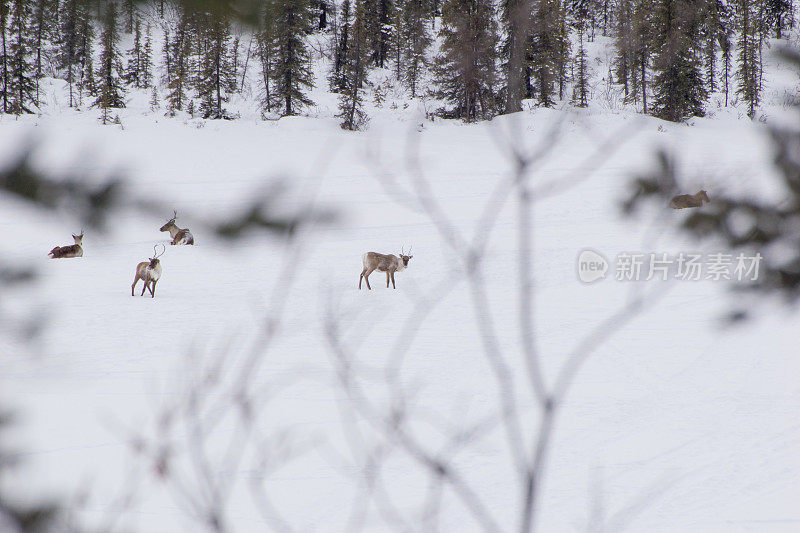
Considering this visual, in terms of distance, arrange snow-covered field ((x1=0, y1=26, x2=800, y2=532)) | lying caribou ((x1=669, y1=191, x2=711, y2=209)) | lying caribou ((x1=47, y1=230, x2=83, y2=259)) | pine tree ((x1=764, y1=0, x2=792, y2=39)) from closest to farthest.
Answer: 1. snow-covered field ((x1=0, y1=26, x2=800, y2=532))
2. pine tree ((x1=764, y1=0, x2=792, y2=39))
3. lying caribou ((x1=669, y1=191, x2=711, y2=209))
4. lying caribou ((x1=47, y1=230, x2=83, y2=259))

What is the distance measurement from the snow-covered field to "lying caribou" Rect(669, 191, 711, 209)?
0.07 metres

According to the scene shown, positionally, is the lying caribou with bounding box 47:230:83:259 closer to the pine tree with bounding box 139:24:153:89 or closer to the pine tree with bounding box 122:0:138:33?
the pine tree with bounding box 139:24:153:89

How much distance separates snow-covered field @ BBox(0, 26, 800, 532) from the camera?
1.39 meters

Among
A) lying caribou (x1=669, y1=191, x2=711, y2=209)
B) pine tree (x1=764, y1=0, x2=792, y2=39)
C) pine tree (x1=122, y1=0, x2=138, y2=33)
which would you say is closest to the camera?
pine tree (x1=122, y1=0, x2=138, y2=33)

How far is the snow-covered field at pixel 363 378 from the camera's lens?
4.55 ft

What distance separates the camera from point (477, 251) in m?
1.65

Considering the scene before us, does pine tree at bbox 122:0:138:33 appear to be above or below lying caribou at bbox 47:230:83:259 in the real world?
above

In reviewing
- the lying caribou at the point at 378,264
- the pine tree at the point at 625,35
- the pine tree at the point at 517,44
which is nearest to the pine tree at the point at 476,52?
the pine tree at the point at 517,44

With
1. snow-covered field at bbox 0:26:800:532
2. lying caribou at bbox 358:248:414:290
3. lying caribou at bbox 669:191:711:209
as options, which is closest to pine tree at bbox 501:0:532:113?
snow-covered field at bbox 0:26:800:532

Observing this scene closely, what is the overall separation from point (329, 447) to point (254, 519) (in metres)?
0.99

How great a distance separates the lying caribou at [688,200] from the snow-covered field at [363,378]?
0.22 feet

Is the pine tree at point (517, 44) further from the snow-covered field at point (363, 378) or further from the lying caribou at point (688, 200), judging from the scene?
the lying caribou at point (688, 200)

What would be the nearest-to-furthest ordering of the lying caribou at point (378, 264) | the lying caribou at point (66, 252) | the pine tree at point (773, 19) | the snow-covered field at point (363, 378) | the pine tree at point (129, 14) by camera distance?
the pine tree at point (129, 14) → the snow-covered field at point (363, 378) → the pine tree at point (773, 19) → the lying caribou at point (378, 264) → the lying caribou at point (66, 252)

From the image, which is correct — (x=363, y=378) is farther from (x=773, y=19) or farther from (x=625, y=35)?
(x=625, y=35)
